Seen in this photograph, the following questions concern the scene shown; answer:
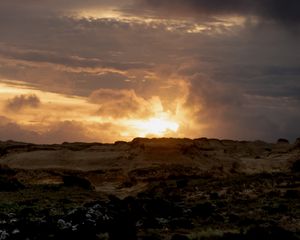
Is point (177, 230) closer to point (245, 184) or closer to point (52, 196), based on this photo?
point (52, 196)

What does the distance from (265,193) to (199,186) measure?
882 centimetres

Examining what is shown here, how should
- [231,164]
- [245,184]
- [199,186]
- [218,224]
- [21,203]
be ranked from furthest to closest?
[231,164] → [199,186] → [245,184] → [21,203] → [218,224]

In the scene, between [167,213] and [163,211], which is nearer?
[167,213]

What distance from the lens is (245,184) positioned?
49312 millimetres

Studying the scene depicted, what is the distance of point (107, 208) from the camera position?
3084 centimetres

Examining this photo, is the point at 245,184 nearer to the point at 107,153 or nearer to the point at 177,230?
the point at 177,230

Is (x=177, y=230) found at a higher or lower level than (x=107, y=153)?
lower

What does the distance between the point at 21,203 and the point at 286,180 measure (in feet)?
81.1

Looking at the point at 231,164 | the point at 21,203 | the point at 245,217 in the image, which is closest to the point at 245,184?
the point at 245,217

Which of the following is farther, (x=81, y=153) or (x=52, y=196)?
(x=81, y=153)

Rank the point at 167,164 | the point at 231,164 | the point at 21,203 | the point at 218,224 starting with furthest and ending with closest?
the point at 231,164
the point at 167,164
the point at 21,203
the point at 218,224

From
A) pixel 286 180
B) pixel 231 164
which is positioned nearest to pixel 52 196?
pixel 286 180

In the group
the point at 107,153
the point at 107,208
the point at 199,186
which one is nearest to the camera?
the point at 107,208

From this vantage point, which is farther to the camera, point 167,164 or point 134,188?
point 167,164
